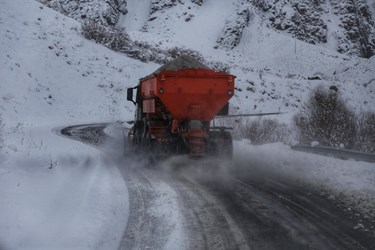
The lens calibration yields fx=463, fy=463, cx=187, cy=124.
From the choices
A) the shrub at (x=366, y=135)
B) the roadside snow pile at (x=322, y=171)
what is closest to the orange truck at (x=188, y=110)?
the roadside snow pile at (x=322, y=171)

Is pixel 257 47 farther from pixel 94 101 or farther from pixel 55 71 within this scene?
pixel 55 71

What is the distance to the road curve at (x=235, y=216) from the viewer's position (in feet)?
19.0

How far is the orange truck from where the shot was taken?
39.3ft

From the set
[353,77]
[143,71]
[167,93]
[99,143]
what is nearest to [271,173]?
[167,93]

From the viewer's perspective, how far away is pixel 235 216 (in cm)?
703

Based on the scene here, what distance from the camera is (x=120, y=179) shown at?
1022 cm

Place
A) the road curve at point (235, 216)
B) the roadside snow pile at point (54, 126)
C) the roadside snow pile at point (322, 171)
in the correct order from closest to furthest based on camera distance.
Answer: the road curve at point (235, 216) < the roadside snow pile at point (54, 126) < the roadside snow pile at point (322, 171)

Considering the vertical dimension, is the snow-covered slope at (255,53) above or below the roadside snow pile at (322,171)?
above

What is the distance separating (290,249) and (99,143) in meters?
12.9

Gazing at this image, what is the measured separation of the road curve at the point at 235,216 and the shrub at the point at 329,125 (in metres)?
7.94

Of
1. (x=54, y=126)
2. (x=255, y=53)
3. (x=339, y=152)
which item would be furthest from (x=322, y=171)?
(x=255, y=53)

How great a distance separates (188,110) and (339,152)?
4.02 meters

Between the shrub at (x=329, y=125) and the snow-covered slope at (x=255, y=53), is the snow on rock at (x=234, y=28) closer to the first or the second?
the snow-covered slope at (x=255, y=53)

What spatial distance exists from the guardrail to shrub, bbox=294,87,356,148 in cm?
425
